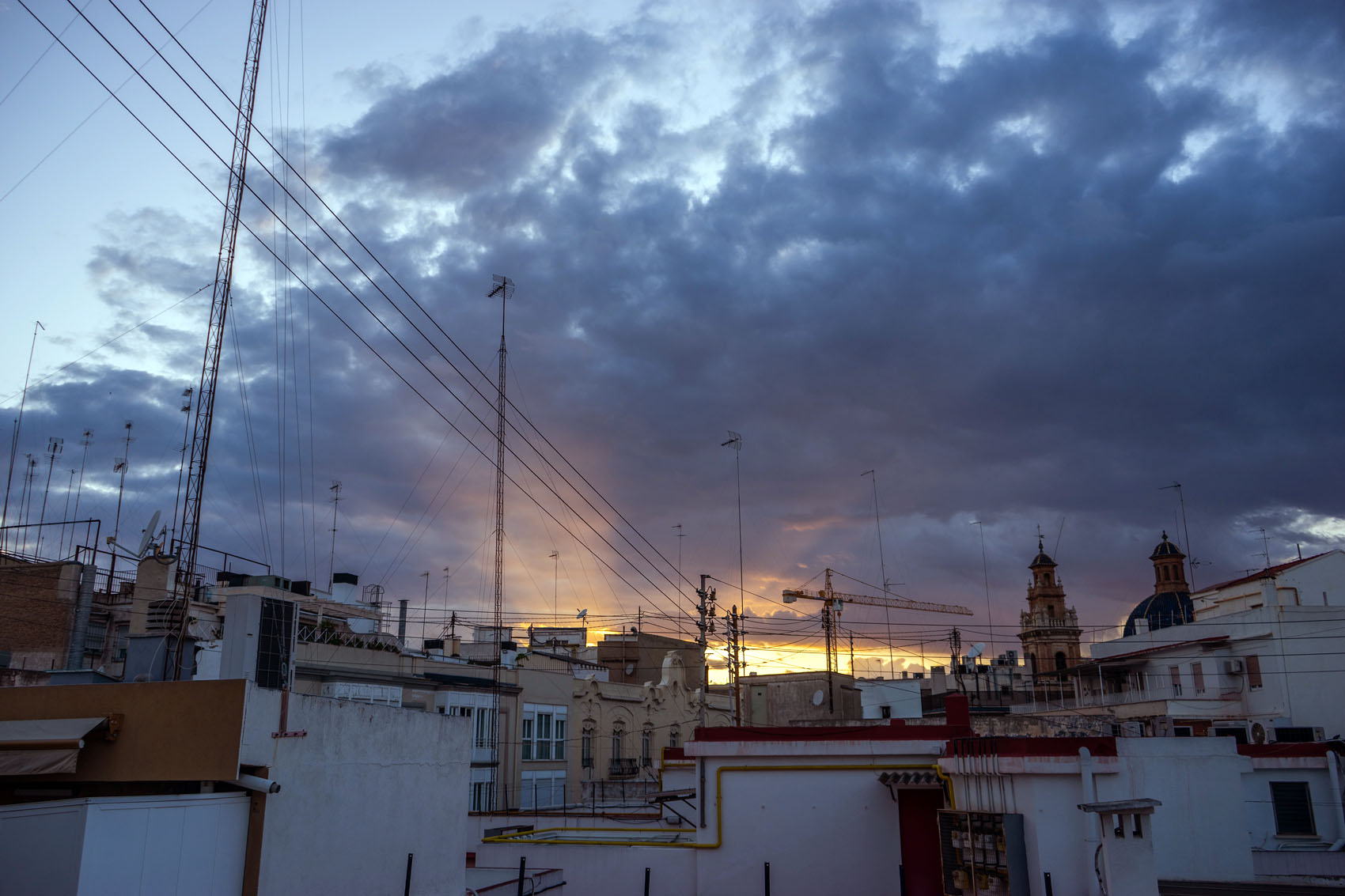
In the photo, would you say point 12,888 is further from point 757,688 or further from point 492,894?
point 757,688

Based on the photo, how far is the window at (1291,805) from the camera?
991 inches

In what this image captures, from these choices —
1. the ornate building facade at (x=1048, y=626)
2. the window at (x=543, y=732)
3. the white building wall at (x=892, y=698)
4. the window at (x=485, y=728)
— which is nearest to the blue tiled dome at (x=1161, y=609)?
the ornate building facade at (x=1048, y=626)

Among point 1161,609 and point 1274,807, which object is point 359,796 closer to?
point 1274,807

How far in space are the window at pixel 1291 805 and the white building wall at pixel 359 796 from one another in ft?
69.7

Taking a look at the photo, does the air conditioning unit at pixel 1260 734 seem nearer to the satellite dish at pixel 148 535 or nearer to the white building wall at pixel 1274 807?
the white building wall at pixel 1274 807

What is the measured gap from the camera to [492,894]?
2214cm

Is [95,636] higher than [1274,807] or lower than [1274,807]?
higher

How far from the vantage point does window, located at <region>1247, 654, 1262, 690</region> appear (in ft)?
157

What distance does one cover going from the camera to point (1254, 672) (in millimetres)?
48219

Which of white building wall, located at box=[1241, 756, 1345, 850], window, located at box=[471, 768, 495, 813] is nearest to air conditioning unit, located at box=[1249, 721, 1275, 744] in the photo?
white building wall, located at box=[1241, 756, 1345, 850]

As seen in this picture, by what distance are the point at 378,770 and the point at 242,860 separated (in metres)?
3.43

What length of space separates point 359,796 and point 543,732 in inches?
1146

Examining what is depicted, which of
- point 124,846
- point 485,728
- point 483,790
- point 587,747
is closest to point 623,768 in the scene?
point 587,747

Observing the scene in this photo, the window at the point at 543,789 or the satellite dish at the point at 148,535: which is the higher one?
the satellite dish at the point at 148,535
